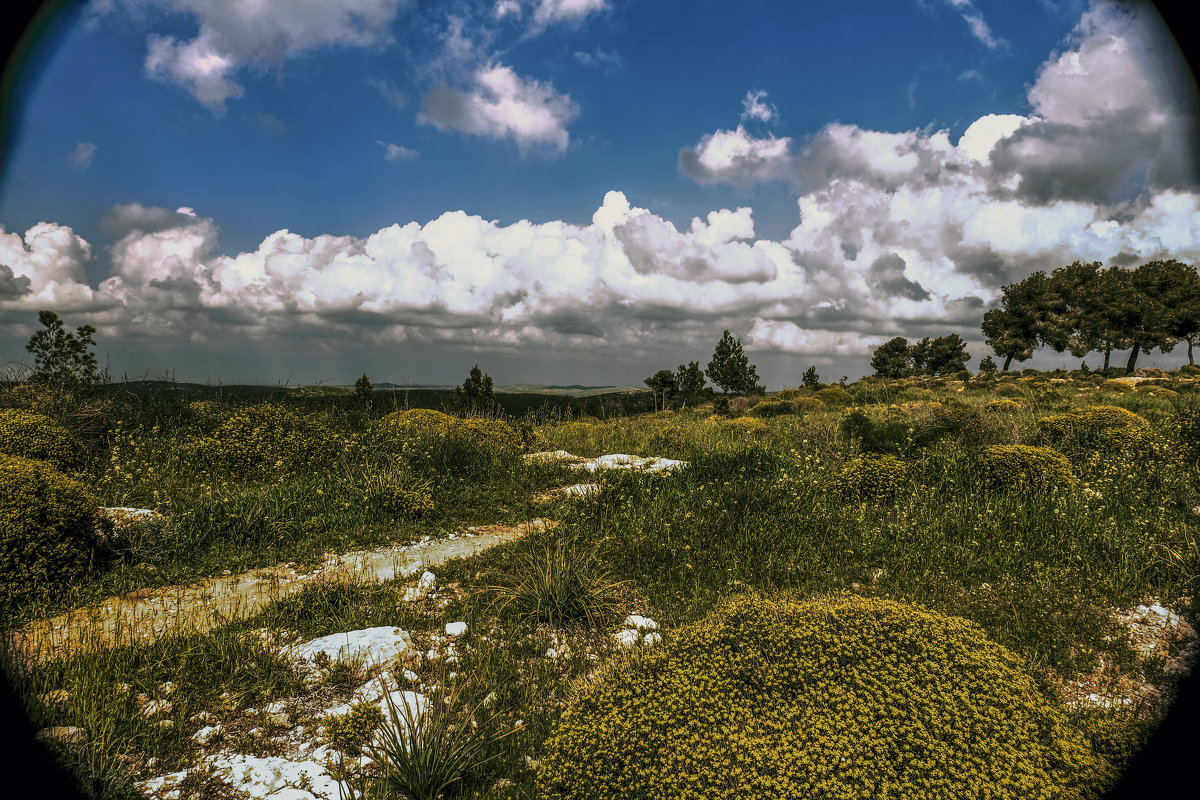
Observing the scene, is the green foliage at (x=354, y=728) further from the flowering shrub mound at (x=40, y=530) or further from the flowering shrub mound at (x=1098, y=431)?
the flowering shrub mound at (x=1098, y=431)

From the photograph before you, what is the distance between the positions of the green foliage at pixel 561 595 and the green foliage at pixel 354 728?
173cm

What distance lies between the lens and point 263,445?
956 centimetres

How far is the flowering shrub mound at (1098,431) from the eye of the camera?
9.56 m

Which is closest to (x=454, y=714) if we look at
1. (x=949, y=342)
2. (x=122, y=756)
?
(x=122, y=756)

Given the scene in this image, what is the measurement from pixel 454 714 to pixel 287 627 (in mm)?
2182

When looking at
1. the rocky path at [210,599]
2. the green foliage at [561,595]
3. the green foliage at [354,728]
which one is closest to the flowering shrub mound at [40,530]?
the rocky path at [210,599]

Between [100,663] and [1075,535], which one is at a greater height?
[1075,535]

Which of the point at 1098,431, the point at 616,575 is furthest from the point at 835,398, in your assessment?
the point at 616,575

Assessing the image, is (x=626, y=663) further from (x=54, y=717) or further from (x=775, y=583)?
(x=54, y=717)

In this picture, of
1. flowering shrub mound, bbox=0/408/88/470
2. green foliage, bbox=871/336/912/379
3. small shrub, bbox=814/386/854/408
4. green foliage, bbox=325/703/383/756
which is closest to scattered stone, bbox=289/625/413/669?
green foliage, bbox=325/703/383/756

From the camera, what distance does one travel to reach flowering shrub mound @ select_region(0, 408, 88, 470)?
7.05 metres

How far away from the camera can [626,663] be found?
3.27m

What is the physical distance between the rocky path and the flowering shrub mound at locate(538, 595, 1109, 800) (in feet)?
11.2

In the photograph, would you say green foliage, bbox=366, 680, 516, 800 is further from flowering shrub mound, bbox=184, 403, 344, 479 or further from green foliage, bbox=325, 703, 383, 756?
flowering shrub mound, bbox=184, 403, 344, 479
